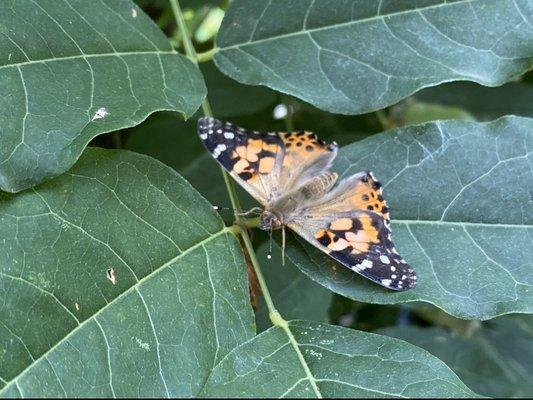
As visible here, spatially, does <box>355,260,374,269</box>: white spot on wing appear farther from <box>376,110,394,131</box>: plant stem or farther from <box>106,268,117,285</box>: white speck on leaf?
<box>376,110,394,131</box>: plant stem

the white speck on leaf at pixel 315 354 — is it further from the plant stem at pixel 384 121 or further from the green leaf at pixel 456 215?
the plant stem at pixel 384 121

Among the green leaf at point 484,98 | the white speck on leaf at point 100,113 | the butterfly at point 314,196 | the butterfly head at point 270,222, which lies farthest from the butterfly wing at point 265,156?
the green leaf at point 484,98

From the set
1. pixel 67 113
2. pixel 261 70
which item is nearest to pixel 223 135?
pixel 261 70

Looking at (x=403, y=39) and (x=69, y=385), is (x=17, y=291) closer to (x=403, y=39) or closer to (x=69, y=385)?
(x=69, y=385)

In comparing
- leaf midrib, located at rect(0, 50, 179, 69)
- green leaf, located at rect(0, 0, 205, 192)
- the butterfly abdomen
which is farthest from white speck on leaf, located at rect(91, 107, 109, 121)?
the butterfly abdomen

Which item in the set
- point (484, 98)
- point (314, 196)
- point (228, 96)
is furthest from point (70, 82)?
point (484, 98)

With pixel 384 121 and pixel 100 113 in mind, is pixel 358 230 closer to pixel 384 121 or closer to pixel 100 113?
pixel 100 113
